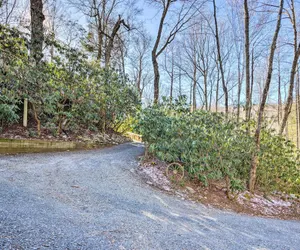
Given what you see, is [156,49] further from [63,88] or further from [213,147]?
[213,147]

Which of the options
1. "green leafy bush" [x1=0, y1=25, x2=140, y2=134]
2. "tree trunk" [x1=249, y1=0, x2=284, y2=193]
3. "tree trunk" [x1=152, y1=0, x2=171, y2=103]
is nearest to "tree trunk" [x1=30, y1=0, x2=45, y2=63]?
"green leafy bush" [x1=0, y1=25, x2=140, y2=134]

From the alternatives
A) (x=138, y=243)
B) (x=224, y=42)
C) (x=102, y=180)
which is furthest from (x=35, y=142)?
(x=224, y=42)

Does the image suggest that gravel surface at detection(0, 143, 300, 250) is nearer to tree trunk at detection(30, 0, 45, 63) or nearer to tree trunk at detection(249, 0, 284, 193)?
tree trunk at detection(249, 0, 284, 193)

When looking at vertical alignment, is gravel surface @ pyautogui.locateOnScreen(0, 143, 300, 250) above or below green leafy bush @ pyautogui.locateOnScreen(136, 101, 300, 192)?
below

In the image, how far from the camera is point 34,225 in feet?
6.02

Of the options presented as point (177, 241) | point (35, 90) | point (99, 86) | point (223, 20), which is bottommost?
point (177, 241)

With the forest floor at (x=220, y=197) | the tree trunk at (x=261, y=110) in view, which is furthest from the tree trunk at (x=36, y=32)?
the tree trunk at (x=261, y=110)

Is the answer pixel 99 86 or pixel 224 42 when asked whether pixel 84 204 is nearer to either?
pixel 99 86

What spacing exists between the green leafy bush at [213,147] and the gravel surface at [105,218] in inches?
35.0

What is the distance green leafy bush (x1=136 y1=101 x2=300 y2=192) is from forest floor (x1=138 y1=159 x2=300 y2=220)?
0.71ft

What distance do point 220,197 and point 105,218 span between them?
2.64 metres

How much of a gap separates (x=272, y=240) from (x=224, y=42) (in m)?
11.7

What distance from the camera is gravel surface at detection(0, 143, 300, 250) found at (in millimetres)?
1770

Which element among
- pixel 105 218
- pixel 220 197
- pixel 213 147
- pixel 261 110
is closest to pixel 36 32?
pixel 213 147
